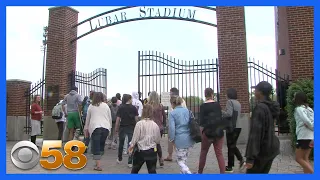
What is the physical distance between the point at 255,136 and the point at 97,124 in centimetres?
354

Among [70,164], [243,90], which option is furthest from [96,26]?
[70,164]

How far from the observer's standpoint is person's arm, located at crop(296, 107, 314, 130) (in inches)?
225

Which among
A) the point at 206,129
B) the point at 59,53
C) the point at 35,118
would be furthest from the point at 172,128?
Answer: the point at 59,53

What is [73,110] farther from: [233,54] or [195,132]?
[233,54]

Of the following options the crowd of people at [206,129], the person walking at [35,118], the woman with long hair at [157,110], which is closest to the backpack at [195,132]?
the crowd of people at [206,129]

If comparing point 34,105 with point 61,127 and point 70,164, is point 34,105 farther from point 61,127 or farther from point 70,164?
point 70,164

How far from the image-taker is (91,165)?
7.32 m

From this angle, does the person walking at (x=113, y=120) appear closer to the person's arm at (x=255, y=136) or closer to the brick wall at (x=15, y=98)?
the brick wall at (x=15, y=98)

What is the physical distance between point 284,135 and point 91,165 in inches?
219

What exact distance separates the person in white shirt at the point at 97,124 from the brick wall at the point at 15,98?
7.23 m

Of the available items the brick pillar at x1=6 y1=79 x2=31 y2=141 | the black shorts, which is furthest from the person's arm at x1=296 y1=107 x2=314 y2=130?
the brick pillar at x1=6 y1=79 x2=31 y2=141

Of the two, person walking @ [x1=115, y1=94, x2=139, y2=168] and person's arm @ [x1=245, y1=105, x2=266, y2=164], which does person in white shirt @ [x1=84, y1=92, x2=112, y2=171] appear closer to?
person walking @ [x1=115, y1=94, x2=139, y2=168]

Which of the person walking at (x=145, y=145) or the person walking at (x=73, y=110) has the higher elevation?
the person walking at (x=73, y=110)

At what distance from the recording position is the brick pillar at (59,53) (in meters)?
12.2
